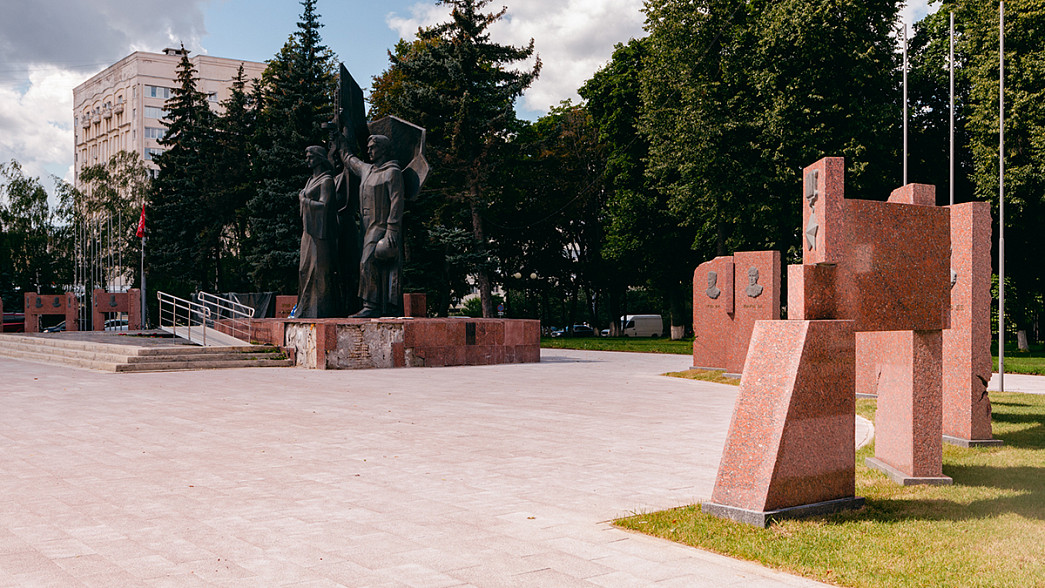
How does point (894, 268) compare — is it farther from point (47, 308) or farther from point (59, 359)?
point (47, 308)

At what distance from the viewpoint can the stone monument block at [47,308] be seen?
37.7 m

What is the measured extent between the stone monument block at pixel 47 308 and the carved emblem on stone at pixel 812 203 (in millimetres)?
39491

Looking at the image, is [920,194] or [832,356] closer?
[832,356]

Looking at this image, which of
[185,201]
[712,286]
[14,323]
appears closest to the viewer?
[712,286]

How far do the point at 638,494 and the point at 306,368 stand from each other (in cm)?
1368

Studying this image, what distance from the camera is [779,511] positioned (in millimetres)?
5156

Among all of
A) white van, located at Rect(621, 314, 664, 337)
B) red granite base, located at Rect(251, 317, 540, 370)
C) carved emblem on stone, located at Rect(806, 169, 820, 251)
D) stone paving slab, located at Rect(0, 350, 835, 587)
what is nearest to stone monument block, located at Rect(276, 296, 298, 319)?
red granite base, located at Rect(251, 317, 540, 370)

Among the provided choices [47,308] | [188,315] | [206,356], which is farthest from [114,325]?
[206,356]

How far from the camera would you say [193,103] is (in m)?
45.1

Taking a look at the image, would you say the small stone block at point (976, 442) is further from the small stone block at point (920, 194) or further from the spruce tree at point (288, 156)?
the spruce tree at point (288, 156)

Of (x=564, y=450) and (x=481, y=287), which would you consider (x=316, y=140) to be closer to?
(x=481, y=287)

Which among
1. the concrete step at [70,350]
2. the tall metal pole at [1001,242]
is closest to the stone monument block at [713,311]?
the tall metal pole at [1001,242]

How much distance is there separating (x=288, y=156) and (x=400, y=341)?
67.7ft

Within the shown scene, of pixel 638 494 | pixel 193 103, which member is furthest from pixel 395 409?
pixel 193 103
